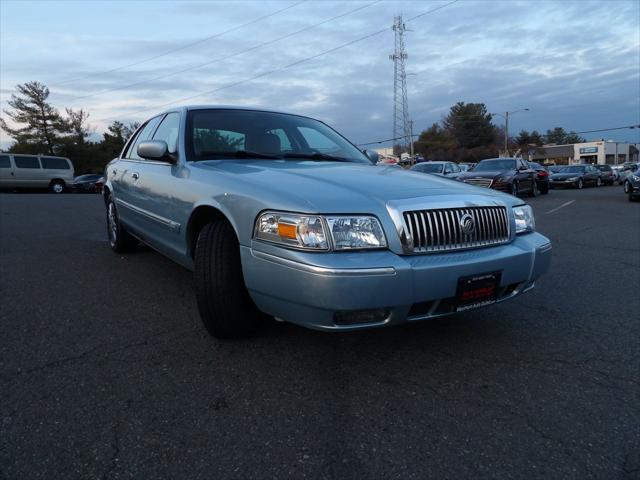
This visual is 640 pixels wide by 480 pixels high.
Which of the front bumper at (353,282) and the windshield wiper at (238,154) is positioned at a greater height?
the windshield wiper at (238,154)

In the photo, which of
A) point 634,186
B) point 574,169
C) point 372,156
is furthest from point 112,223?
point 574,169

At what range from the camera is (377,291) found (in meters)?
2.20

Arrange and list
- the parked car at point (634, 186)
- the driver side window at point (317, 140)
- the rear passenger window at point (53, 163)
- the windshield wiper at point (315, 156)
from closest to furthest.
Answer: the windshield wiper at point (315, 156)
the driver side window at point (317, 140)
the parked car at point (634, 186)
the rear passenger window at point (53, 163)

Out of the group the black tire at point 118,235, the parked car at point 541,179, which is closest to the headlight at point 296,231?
the black tire at point 118,235

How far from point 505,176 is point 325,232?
14806mm

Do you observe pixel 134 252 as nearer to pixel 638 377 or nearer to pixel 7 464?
pixel 7 464

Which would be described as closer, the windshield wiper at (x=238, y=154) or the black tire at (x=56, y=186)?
the windshield wiper at (x=238, y=154)

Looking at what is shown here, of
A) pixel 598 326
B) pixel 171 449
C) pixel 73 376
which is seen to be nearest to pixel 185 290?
pixel 73 376

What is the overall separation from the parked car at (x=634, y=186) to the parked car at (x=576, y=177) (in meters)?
10.3

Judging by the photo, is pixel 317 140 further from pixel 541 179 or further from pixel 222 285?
pixel 541 179

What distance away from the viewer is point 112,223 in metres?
5.56

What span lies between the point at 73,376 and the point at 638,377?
9.77 ft

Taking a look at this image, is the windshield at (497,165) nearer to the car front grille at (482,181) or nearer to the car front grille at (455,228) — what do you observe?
the car front grille at (482,181)

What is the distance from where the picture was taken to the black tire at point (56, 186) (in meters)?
24.6
